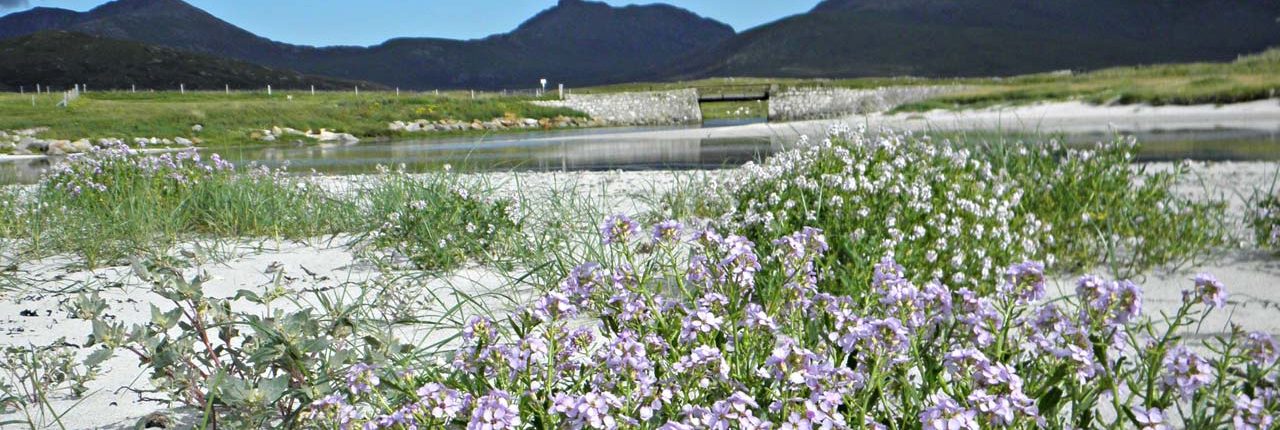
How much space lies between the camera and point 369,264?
5480 millimetres

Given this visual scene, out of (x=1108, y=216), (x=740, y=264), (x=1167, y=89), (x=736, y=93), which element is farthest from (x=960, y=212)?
(x=736, y=93)

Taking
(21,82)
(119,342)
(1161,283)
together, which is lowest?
(1161,283)

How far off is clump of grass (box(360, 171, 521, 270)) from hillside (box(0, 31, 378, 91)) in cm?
15594

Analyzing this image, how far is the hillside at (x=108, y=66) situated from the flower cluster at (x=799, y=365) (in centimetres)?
15982

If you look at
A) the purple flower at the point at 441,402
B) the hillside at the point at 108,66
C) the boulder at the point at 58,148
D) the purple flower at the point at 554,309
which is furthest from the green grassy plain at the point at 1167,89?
the hillside at the point at 108,66

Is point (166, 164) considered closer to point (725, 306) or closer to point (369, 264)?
point (369, 264)

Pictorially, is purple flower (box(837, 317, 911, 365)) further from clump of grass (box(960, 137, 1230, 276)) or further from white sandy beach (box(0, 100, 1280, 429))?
clump of grass (box(960, 137, 1230, 276))

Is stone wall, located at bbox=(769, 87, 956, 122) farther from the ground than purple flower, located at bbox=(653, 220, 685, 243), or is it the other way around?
stone wall, located at bbox=(769, 87, 956, 122)

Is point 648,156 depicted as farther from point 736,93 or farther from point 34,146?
point 736,93

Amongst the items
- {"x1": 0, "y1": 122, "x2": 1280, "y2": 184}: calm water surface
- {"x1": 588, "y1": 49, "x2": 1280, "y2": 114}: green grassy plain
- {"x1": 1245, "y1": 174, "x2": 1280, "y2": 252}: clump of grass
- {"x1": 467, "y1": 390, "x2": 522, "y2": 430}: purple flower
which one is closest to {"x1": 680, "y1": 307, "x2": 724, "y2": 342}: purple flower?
{"x1": 467, "y1": 390, "x2": 522, "y2": 430}: purple flower

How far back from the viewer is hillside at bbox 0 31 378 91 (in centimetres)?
14575

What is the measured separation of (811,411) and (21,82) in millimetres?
177463

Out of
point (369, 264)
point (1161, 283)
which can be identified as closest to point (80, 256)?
point (369, 264)

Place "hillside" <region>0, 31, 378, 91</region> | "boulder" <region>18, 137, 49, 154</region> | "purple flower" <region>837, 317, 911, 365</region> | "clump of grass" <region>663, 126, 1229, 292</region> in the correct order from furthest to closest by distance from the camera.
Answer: "hillside" <region>0, 31, 378, 91</region>
"boulder" <region>18, 137, 49, 154</region>
"clump of grass" <region>663, 126, 1229, 292</region>
"purple flower" <region>837, 317, 911, 365</region>
